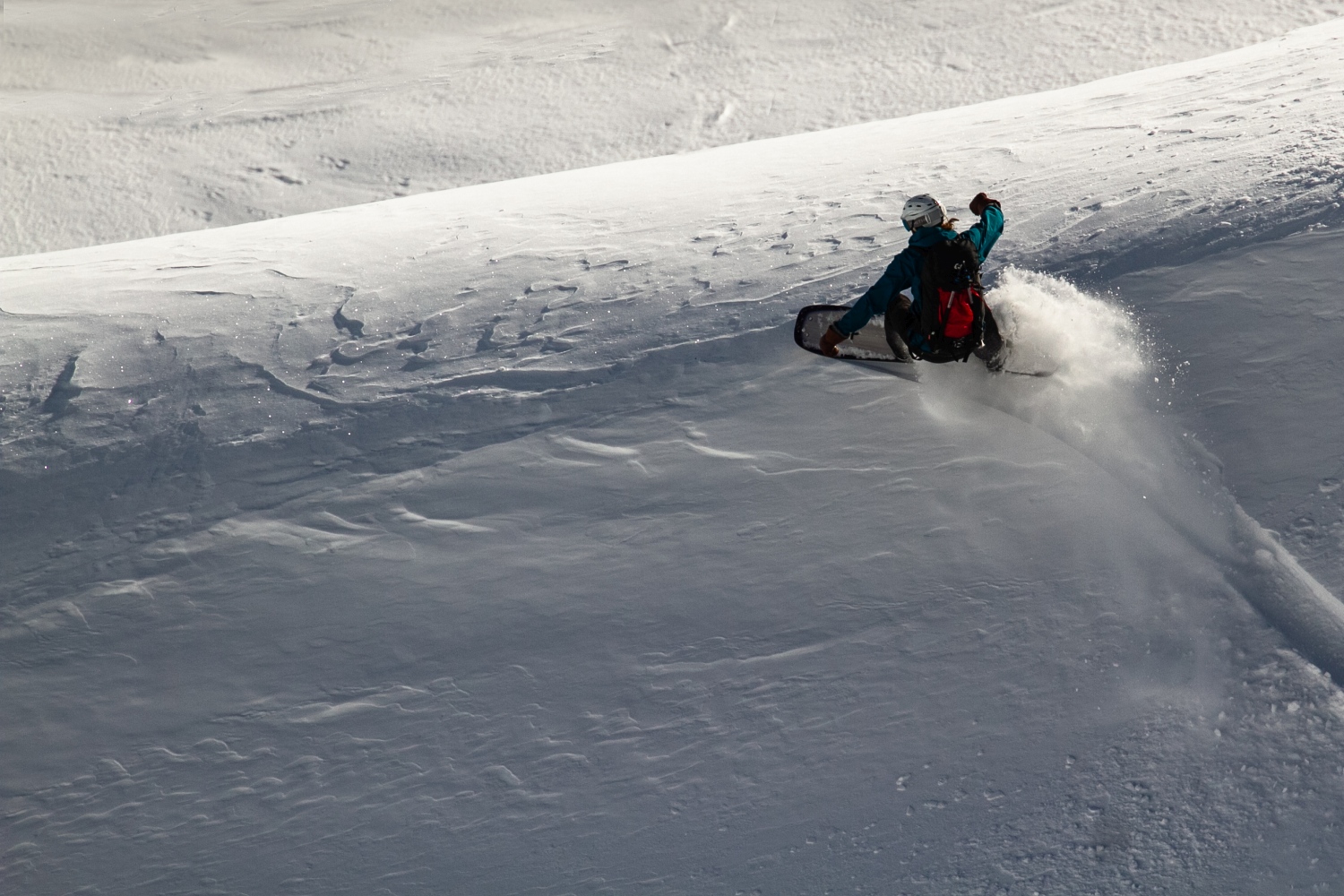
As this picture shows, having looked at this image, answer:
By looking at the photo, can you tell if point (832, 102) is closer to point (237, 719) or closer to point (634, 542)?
point (634, 542)

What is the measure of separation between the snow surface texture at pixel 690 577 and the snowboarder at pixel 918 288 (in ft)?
1.24

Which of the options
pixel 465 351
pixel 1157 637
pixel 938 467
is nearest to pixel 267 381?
pixel 465 351

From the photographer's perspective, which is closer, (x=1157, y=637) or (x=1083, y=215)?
(x=1157, y=637)

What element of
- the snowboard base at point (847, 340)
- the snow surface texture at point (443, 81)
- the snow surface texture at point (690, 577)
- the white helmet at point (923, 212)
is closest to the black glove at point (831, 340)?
the snowboard base at point (847, 340)

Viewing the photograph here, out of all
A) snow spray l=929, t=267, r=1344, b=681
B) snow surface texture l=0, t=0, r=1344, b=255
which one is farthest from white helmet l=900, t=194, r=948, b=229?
snow surface texture l=0, t=0, r=1344, b=255

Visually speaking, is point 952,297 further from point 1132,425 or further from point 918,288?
point 1132,425

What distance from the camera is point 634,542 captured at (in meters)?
4.10

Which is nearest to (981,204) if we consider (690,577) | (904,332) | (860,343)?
(904,332)

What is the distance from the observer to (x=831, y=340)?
4.34 m

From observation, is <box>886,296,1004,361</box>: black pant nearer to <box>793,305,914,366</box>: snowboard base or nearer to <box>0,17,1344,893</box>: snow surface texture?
<box>793,305,914,366</box>: snowboard base

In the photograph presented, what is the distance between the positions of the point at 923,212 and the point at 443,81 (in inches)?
333

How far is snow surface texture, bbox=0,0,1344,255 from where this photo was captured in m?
9.60

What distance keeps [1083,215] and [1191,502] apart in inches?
71.2

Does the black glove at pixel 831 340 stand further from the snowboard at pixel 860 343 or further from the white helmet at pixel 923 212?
the white helmet at pixel 923 212
